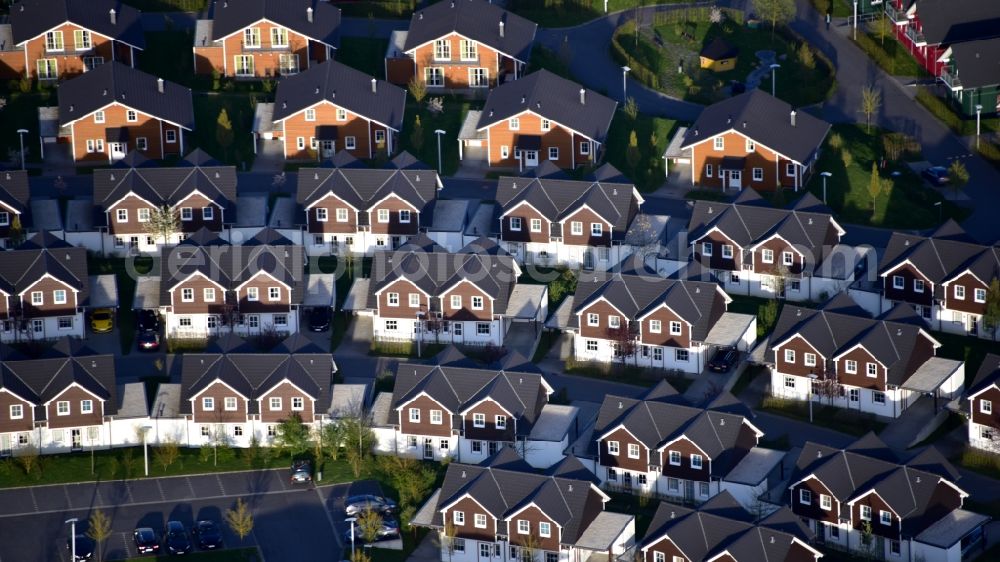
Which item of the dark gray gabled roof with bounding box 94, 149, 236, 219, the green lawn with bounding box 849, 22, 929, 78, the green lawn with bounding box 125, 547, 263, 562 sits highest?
the green lawn with bounding box 849, 22, 929, 78

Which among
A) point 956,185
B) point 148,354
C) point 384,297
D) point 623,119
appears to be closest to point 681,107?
point 623,119

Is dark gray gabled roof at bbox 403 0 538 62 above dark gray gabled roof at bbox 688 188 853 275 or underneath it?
above

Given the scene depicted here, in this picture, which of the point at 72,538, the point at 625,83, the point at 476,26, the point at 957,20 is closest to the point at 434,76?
the point at 476,26

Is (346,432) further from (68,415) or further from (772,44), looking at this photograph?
(772,44)

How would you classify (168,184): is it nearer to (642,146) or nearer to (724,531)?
(642,146)

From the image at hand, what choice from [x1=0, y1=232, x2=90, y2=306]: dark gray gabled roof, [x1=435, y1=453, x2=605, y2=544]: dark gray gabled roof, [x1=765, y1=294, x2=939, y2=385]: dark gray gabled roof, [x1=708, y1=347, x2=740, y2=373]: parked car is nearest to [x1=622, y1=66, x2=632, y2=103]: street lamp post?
[x1=708, y1=347, x2=740, y2=373]: parked car

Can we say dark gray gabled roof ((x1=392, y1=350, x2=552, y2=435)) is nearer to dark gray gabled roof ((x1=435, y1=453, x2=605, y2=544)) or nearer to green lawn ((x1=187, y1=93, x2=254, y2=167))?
dark gray gabled roof ((x1=435, y1=453, x2=605, y2=544))

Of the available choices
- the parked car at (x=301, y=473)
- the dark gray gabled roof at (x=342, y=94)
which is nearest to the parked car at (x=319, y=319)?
the parked car at (x=301, y=473)
